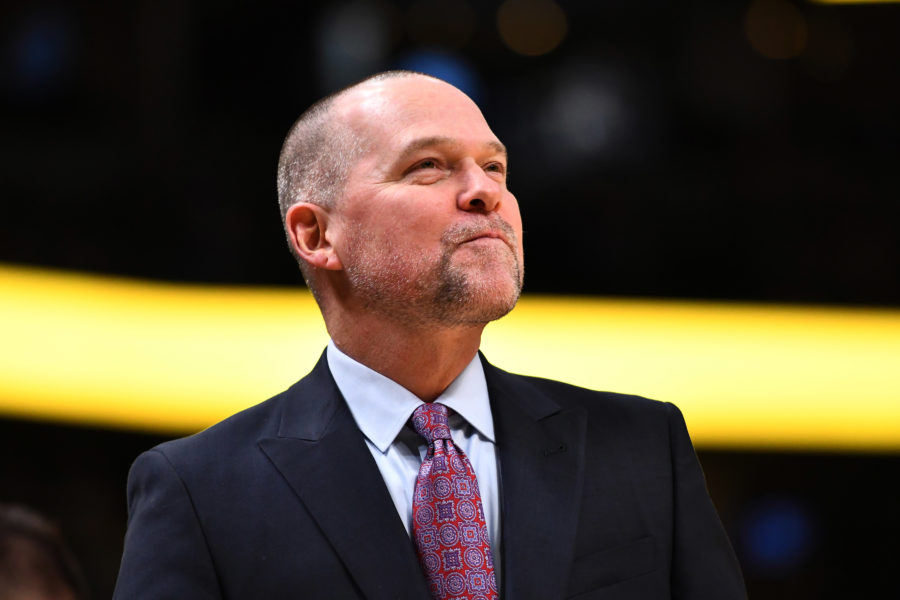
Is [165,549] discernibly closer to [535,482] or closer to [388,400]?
[388,400]

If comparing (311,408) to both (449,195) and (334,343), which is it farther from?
(449,195)

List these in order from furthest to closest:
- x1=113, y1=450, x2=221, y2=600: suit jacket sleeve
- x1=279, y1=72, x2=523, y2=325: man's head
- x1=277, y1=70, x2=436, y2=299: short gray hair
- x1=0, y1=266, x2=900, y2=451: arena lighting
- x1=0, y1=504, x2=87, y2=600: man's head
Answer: x1=0, y1=266, x2=900, y2=451: arena lighting, x1=0, y1=504, x2=87, y2=600: man's head, x1=277, y1=70, x2=436, y2=299: short gray hair, x1=279, y1=72, x2=523, y2=325: man's head, x1=113, y1=450, x2=221, y2=600: suit jacket sleeve

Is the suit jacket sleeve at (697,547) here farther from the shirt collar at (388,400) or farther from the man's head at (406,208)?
the man's head at (406,208)

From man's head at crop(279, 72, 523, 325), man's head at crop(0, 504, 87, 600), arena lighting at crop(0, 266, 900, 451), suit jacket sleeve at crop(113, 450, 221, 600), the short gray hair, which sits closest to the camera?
suit jacket sleeve at crop(113, 450, 221, 600)

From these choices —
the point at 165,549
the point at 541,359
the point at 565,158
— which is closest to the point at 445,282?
the point at 165,549

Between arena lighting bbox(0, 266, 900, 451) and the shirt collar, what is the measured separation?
3.83m

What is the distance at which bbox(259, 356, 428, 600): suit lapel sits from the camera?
75.0 inches

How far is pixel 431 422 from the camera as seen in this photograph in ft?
6.81

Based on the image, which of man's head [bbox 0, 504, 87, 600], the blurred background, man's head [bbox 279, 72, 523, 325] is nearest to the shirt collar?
man's head [bbox 279, 72, 523, 325]

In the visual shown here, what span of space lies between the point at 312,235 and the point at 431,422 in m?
0.43

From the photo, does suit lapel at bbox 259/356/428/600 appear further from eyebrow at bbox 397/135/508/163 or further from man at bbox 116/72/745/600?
eyebrow at bbox 397/135/508/163

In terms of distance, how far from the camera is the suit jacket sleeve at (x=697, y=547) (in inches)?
80.9

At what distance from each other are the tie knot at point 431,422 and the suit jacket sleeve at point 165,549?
0.43 meters

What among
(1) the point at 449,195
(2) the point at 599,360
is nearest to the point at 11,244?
(2) the point at 599,360
